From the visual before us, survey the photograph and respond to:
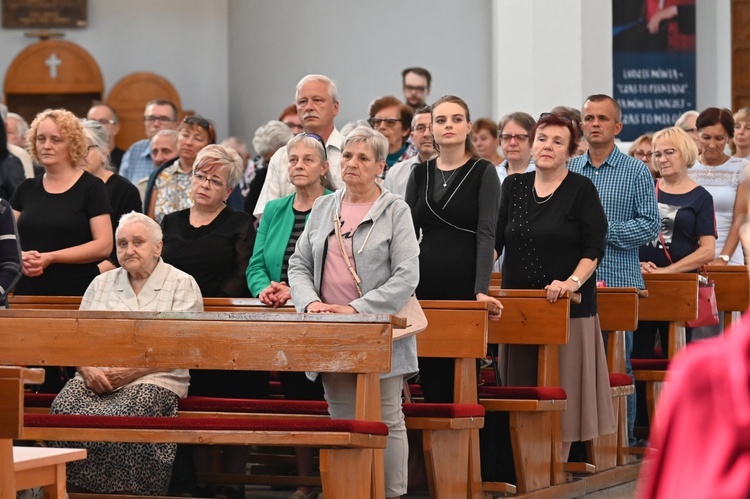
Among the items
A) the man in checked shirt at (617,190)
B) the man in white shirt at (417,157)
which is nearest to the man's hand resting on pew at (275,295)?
the man in white shirt at (417,157)

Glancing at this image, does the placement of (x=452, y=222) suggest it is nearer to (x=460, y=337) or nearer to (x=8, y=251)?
(x=460, y=337)

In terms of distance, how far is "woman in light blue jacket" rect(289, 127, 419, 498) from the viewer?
4.53 m

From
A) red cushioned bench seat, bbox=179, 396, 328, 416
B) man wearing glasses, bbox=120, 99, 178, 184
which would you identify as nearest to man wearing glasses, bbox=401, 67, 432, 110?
man wearing glasses, bbox=120, 99, 178, 184

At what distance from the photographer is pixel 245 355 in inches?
174

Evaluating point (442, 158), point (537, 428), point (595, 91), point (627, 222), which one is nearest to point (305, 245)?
point (442, 158)

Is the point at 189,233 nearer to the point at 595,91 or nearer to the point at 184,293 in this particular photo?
the point at 184,293

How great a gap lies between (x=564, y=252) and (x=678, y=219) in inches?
65.4

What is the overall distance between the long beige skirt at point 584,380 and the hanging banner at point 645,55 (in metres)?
7.08

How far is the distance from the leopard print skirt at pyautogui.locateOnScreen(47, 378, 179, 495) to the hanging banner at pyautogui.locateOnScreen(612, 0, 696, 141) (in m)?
8.42

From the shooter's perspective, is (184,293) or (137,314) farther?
(184,293)

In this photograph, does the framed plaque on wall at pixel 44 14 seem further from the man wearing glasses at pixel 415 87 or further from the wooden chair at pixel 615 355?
the wooden chair at pixel 615 355

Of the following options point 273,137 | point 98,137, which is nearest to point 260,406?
point 98,137

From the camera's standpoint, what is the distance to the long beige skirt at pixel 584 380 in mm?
5637

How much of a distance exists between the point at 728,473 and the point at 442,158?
4759 millimetres
